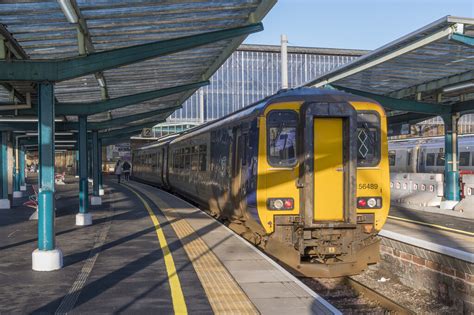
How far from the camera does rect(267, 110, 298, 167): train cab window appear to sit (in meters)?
9.07

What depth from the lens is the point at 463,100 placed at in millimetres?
19219

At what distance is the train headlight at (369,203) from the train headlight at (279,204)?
1182 mm

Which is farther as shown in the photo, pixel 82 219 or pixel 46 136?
pixel 82 219

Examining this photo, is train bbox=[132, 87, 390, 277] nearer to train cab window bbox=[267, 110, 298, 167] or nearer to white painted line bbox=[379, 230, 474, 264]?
train cab window bbox=[267, 110, 298, 167]

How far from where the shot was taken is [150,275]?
764 cm

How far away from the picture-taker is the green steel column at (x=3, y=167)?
18572mm

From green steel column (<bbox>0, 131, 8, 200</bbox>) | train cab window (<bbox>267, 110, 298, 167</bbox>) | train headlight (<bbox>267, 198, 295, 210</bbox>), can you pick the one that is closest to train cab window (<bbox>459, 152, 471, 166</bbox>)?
train cab window (<bbox>267, 110, 298, 167</bbox>)

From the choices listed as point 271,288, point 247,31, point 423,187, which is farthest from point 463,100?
point 271,288

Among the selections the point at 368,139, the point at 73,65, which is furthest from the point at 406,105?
the point at 73,65

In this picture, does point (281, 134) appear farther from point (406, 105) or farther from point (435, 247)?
point (406, 105)

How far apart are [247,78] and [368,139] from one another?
54942 millimetres

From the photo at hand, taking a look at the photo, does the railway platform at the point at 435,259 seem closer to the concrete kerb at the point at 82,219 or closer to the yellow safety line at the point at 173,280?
the yellow safety line at the point at 173,280

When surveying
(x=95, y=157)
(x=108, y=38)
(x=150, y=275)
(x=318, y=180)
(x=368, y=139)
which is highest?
(x=108, y=38)

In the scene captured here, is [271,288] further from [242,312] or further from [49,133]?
[49,133]
